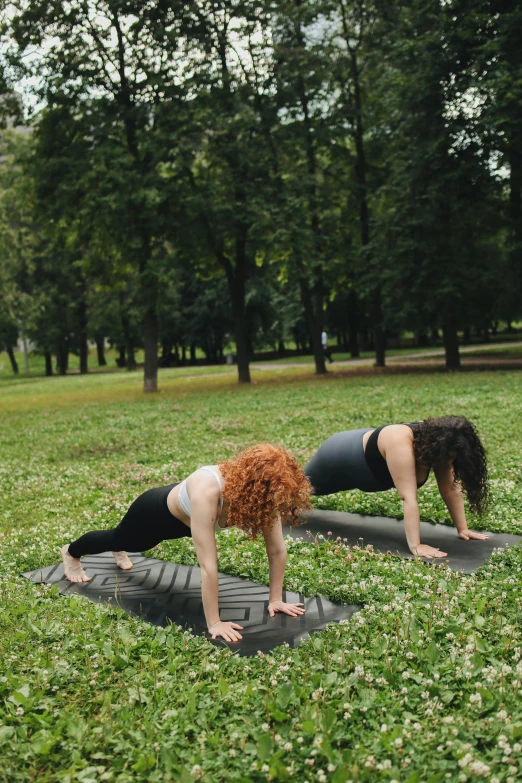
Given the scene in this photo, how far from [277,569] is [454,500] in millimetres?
2418

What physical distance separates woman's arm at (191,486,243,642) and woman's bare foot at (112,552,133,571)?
2.00 m

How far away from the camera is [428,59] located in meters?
25.7

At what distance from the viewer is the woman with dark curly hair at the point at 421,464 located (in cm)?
622

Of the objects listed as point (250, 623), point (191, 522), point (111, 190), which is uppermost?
point (111, 190)

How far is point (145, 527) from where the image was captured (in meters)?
5.61

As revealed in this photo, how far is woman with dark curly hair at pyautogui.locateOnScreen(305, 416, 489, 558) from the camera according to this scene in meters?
6.22

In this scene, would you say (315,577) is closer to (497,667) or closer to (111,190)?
(497,667)

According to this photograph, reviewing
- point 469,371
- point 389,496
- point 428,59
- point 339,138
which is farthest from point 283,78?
point 389,496

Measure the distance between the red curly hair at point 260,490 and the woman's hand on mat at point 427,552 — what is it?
1.92m

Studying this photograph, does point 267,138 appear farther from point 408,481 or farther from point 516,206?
point 408,481

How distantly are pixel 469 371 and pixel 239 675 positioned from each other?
2490 centimetres

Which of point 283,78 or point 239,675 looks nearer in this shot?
point 239,675

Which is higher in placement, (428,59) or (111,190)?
(428,59)

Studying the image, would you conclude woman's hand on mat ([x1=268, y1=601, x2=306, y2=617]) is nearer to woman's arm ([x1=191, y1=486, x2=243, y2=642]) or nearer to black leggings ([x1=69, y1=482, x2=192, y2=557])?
woman's arm ([x1=191, y1=486, x2=243, y2=642])
